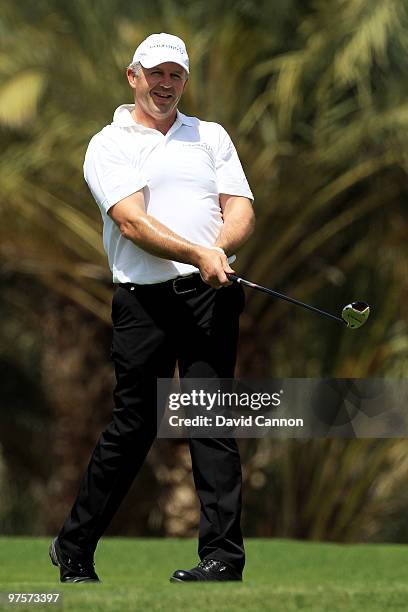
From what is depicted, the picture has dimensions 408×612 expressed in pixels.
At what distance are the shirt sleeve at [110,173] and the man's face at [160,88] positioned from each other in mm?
211

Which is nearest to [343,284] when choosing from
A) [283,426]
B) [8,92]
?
[8,92]

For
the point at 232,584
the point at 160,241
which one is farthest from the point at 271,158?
the point at 232,584

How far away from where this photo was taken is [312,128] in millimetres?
12914

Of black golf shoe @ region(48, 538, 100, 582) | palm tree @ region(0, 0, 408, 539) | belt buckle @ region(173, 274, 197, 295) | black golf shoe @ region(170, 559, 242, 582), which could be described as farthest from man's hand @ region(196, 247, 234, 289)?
palm tree @ region(0, 0, 408, 539)

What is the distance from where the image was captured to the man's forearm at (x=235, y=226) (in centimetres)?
549

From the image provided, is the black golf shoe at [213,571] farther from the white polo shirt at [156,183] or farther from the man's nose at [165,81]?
the man's nose at [165,81]

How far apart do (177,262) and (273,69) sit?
25.5ft

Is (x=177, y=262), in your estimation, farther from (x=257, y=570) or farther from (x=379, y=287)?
(x=379, y=287)

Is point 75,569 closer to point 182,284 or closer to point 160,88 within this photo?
point 182,284

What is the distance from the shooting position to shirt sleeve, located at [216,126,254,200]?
5668 mm

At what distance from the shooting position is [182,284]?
5.45 m

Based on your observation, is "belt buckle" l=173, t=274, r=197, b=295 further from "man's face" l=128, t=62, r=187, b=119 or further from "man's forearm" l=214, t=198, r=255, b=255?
"man's face" l=128, t=62, r=187, b=119

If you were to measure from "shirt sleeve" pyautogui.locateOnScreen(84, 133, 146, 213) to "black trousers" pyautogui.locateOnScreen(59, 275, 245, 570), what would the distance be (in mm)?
360

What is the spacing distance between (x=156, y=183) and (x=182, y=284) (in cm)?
40
